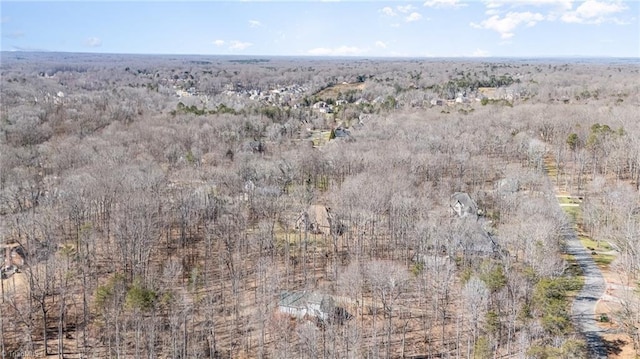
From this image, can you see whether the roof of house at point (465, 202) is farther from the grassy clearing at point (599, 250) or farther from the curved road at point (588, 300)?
the grassy clearing at point (599, 250)

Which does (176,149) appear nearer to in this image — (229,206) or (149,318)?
(229,206)

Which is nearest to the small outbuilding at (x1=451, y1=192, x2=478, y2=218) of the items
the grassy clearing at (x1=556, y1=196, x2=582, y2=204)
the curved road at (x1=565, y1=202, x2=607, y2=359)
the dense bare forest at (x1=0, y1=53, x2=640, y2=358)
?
the dense bare forest at (x1=0, y1=53, x2=640, y2=358)

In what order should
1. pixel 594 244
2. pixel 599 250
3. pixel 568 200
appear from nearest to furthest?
pixel 599 250, pixel 594 244, pixel 568 200

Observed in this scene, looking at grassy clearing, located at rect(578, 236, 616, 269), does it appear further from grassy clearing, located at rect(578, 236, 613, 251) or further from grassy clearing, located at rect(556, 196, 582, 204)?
grassy clearing, located at rect(556, 196, 582, 204)

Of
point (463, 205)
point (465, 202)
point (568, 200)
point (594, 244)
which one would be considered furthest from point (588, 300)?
point (568, 200)

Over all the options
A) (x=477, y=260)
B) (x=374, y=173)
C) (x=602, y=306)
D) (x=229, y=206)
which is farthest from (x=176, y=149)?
(x=602, y=306)

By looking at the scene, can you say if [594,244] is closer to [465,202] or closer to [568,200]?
[465,202]
